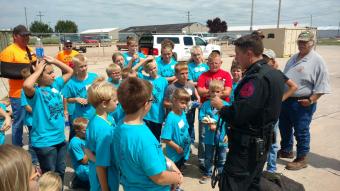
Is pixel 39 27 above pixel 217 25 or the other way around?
the other way around

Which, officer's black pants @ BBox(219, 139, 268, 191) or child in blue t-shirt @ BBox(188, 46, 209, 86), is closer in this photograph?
officer's black pants @ BBox(219, 139, 268, 191)

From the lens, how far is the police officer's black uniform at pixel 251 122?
95.7 inches

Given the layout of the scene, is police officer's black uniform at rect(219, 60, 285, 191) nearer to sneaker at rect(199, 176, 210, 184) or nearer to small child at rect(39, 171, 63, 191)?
sneaker at rect(199, 176, 210, 184)

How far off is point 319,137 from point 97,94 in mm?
4935

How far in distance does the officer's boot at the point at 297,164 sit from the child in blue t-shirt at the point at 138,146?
2.89m

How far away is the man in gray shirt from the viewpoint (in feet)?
13.5

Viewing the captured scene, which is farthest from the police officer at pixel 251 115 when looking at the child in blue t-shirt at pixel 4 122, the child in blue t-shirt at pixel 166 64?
the child in blue t-shirt at pixel 166 64

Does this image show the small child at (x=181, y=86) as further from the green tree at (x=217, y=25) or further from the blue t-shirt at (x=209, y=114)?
the green tree at (x=217, y=25)

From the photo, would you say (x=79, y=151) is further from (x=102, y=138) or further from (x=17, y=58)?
(x=17, y=58)

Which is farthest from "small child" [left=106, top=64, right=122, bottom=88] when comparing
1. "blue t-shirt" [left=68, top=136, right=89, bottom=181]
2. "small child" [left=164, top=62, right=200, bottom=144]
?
"blue t-shirt" [left=68, top=136, right=89, bottom=181]

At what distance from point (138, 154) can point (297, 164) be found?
10.9 feet

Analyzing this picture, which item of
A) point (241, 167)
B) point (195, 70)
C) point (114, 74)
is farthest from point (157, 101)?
point (241, 167)

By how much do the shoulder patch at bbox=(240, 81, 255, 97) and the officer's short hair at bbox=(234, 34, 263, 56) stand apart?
333mm

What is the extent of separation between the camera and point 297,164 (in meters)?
4.38
